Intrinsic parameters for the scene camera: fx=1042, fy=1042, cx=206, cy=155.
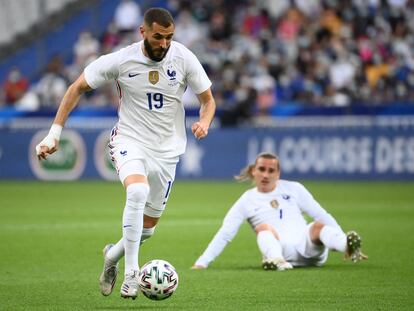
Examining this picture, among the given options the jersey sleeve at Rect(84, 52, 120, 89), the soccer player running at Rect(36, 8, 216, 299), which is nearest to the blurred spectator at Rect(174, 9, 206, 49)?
the soccer player running at Rect(36, 8, 216, 299)

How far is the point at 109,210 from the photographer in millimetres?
18094

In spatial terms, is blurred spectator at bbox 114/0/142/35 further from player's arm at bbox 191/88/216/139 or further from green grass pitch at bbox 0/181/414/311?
player's arm at bbox 191/88/216/139

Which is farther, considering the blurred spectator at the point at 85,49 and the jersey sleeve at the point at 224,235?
the blurred spectator at the point at 85,49

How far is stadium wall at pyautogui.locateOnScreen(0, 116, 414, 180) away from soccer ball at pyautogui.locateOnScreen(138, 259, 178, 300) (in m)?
15.9

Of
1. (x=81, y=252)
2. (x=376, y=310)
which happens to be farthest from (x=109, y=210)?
(x=376, y=310)

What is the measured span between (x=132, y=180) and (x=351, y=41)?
1994 centimetres

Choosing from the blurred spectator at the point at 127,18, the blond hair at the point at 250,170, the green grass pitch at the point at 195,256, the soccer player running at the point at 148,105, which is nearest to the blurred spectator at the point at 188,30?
the blurred spectator at the point at 127,18

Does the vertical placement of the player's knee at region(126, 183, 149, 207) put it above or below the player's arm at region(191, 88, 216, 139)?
below

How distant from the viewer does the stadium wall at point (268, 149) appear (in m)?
23.5

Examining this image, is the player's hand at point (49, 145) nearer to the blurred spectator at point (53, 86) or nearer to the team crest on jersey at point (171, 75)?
the team crest on jersey at point (171, 75)

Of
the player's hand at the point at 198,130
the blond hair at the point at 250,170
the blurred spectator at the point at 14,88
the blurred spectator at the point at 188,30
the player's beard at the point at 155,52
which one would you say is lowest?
the player's hand at the point at 198,130

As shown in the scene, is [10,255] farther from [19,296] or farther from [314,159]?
[314,159]

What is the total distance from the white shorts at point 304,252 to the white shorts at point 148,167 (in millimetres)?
2296

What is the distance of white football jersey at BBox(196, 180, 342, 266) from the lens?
10578mm
